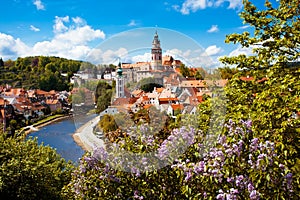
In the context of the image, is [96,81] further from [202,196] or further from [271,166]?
[271,166]

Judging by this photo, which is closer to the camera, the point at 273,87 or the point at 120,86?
the point at 120,86

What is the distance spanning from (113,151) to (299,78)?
7.21ft

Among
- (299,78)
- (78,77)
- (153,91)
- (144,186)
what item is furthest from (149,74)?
(299,78)

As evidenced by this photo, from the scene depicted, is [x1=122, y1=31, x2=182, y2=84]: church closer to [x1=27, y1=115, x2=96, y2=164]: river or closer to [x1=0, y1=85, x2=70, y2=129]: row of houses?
[x1=27, y1=115, x2=96, y2=164]: river

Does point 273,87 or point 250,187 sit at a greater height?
point 273,87

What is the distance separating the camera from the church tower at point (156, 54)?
3.14m

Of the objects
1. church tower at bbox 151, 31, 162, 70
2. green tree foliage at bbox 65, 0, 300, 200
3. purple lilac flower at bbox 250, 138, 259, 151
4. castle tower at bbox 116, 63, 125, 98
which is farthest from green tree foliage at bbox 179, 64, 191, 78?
purple lilac flower at bbox 250, 138, 259, 151

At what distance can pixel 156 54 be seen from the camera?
127 inches

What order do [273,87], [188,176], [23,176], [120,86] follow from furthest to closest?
1. [23,176]
2. [273,87]
3. [120,86]
4. [188,176]

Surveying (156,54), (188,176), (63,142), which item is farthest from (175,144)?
(63,142)

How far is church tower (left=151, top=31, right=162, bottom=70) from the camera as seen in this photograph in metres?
3.14

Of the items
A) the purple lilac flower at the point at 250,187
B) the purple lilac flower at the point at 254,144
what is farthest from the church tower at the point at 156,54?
the purple lilac flower at the point at 250,187

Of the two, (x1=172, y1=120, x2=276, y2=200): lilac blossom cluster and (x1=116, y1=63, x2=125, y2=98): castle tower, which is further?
(x1=116, y1=63, x2=125, y2=98): castle tower

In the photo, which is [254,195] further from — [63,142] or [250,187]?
[63,142]
